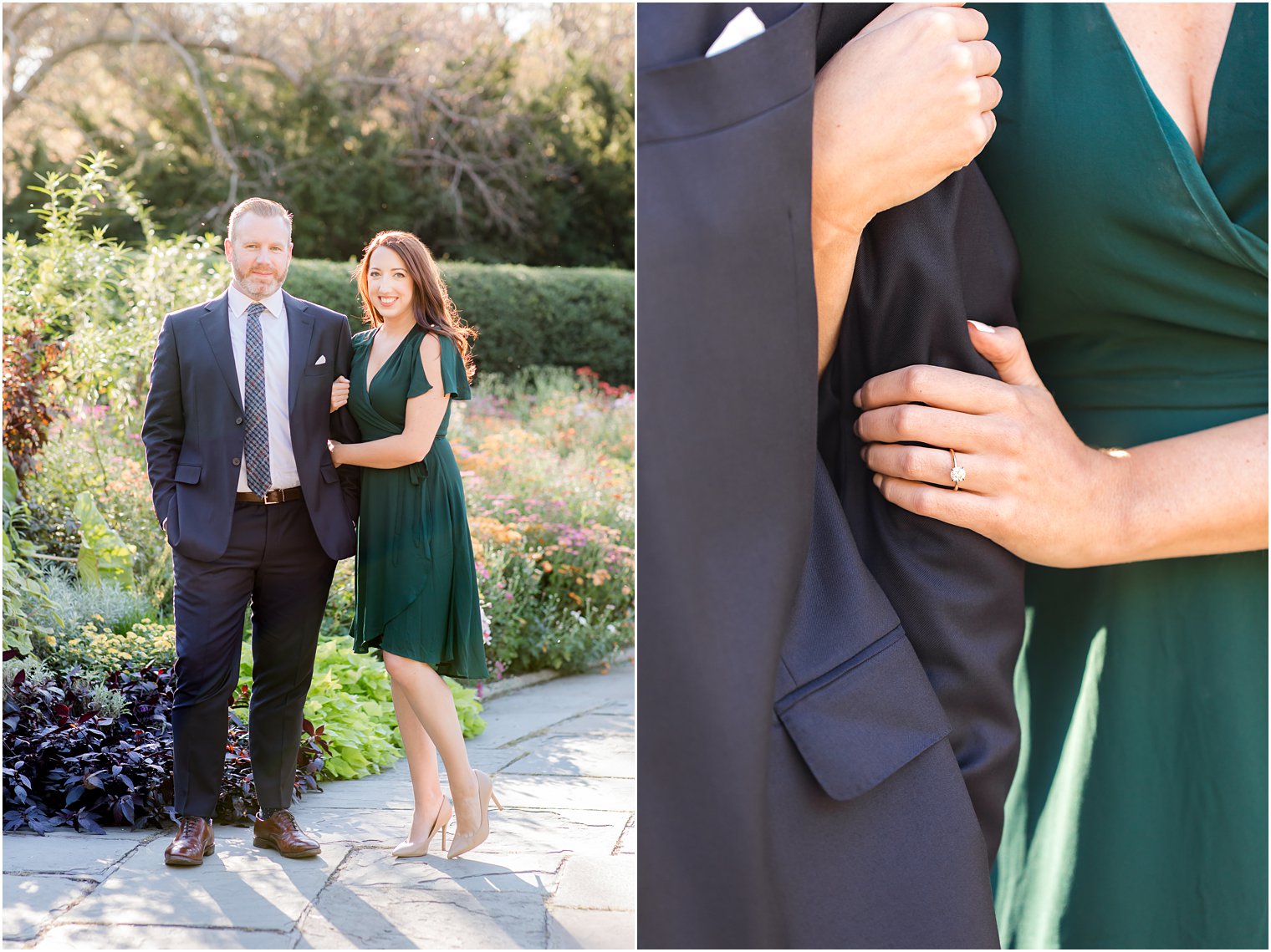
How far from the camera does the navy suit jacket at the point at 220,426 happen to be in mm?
1471

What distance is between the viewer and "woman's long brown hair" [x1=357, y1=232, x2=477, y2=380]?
1606mm

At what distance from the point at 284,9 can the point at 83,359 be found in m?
0.96

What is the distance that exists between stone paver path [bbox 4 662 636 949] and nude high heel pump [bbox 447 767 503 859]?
13mm

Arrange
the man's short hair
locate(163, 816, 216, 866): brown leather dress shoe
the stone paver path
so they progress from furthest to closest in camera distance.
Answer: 1. the man's short hair
2. locate(163, 816, 216, 866): brown leather dress shoe
3. the stone paver path

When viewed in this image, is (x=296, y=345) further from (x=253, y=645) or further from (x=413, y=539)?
(x=253, y=645)

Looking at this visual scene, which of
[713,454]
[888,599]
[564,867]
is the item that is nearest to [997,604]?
[888,599]

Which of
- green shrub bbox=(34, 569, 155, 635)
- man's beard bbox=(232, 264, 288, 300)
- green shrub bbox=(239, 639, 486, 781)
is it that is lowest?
green shrub bbox=(239, 639, 486, 781)

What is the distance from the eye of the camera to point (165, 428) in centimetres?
153

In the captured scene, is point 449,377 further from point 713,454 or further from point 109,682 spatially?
point 713,454

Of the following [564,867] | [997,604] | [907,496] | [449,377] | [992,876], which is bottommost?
[564,867]

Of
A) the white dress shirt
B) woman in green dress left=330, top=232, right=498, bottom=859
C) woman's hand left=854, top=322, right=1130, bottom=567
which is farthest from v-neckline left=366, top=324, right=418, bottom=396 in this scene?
woman's hand left=854, top=322, right=1130, bottom=567

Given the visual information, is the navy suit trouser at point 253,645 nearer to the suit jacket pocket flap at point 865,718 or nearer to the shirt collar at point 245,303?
the shirt collar at point 245,303

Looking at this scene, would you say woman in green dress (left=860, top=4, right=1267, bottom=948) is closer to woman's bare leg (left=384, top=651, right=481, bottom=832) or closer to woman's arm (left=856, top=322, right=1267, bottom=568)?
woman's arm (left=856, top=322, right=1267, bottom=568)

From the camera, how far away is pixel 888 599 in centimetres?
86
